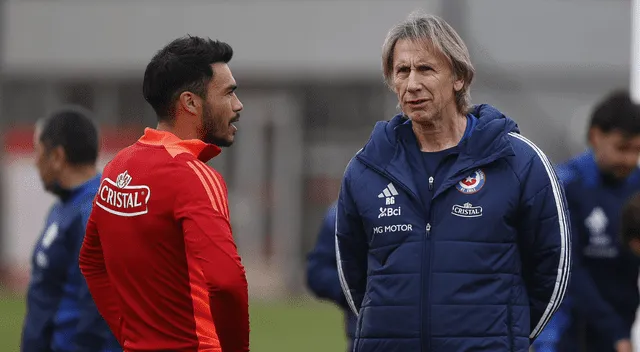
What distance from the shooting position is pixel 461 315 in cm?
488

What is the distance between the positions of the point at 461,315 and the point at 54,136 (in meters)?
3.03

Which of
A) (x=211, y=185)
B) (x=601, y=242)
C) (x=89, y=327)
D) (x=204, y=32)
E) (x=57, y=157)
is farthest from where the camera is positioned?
(x=204, y=32)

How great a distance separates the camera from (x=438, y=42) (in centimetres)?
511

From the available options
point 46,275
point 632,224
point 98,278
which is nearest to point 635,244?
point 632,224

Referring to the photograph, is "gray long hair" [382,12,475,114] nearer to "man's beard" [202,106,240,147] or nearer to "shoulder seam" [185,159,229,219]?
"man's beard" [202,106,240,147]

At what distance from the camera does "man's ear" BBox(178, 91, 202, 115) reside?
5.02 metres

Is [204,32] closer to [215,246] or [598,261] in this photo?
[598,261]

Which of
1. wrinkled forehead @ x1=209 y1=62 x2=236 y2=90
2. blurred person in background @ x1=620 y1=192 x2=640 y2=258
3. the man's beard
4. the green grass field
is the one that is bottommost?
the green grass field

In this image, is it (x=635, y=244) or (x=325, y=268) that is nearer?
(x=635, y=244)

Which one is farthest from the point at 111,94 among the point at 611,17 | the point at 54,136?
the point at 54,136

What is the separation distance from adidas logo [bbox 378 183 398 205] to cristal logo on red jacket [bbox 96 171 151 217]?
3.09ft

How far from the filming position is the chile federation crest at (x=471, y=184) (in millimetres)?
4996

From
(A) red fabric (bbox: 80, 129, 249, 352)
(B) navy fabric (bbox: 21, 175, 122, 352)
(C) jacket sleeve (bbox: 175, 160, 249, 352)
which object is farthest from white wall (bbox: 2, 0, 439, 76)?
(C) jacket sleeve (bbox: 175, 160, 249, 352)

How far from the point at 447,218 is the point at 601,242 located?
271 centimetres
